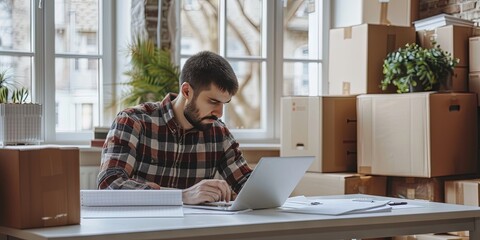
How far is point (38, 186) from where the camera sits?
174 cm

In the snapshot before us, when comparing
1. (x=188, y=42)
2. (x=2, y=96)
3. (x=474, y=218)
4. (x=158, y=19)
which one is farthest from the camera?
(x=188, y=42)

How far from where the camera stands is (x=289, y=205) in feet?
7.54

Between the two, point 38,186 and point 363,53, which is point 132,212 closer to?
point 38,186

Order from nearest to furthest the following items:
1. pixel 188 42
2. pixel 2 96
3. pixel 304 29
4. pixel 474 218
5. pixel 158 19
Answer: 1. pixel 474 218
2. pixel 2 96
3. pixel 158 19
4. pixel 188 42
5. pixel 304 29

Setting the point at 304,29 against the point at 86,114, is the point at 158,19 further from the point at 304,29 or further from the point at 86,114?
the point at 304,29

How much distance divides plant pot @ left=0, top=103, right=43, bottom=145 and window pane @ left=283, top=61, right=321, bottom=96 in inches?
78.0

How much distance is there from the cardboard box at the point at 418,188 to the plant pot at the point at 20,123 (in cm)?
186

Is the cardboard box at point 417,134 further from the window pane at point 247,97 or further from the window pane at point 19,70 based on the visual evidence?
the window pane at point 19,70

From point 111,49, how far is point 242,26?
861 millimetres

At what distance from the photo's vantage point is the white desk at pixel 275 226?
5.49 ft

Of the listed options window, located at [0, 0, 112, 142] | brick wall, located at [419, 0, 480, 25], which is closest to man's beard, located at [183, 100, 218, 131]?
window, located at [0, 0, 112, 142]

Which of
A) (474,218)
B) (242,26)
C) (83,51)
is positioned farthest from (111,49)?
(474,218)

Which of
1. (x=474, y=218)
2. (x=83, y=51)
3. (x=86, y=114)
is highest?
(x=83, y=51)

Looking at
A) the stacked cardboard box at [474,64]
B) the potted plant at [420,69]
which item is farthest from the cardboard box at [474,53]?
the potted plant at [420,69]
